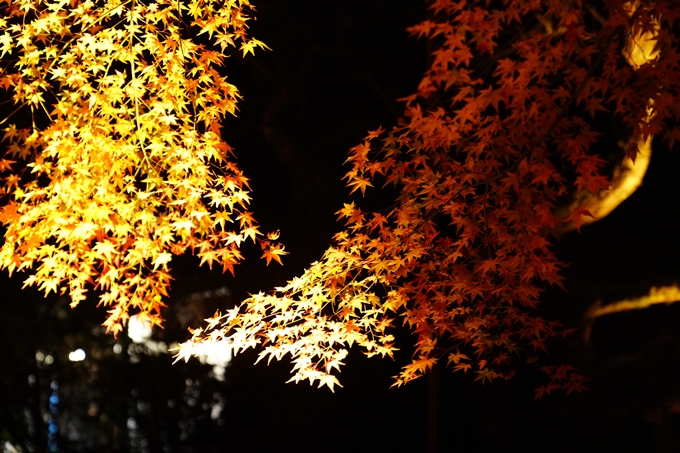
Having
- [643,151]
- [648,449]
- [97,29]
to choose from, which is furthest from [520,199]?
[648,449]

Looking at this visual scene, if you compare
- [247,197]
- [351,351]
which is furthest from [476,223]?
[351,351]

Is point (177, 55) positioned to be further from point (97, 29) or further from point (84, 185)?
point (84, 185)

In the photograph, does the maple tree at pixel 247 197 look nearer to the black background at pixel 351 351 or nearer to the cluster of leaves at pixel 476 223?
the cluster of leaves at pixel 476 223

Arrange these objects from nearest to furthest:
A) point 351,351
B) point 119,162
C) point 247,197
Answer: point 247,197, point 119,162, point 351,351

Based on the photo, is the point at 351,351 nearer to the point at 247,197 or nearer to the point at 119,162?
the point at 247,197

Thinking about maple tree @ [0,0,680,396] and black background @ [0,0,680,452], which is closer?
maple tree @ [0,0,680,396]

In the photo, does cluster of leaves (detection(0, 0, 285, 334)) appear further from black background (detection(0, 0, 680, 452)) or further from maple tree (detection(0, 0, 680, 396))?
black background (detection(0, 0, 680, 452))

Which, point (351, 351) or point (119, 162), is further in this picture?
point (351, 351)

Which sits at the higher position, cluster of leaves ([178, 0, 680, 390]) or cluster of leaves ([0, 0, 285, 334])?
cluster of leaves ([0, 0, 285, 334])

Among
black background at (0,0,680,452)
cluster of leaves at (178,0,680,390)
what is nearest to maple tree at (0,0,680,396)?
cluster of leaves at (178,0,680,390)

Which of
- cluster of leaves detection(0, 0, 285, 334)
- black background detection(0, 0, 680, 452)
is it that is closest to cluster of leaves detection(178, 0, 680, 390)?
cluster of leaves detection(0, 0, 285, 334)

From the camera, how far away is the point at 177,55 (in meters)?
4.26

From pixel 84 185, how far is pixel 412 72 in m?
6.00

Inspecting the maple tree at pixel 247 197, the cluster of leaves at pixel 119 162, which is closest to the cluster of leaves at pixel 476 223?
the maple tree at pixel 247 197
